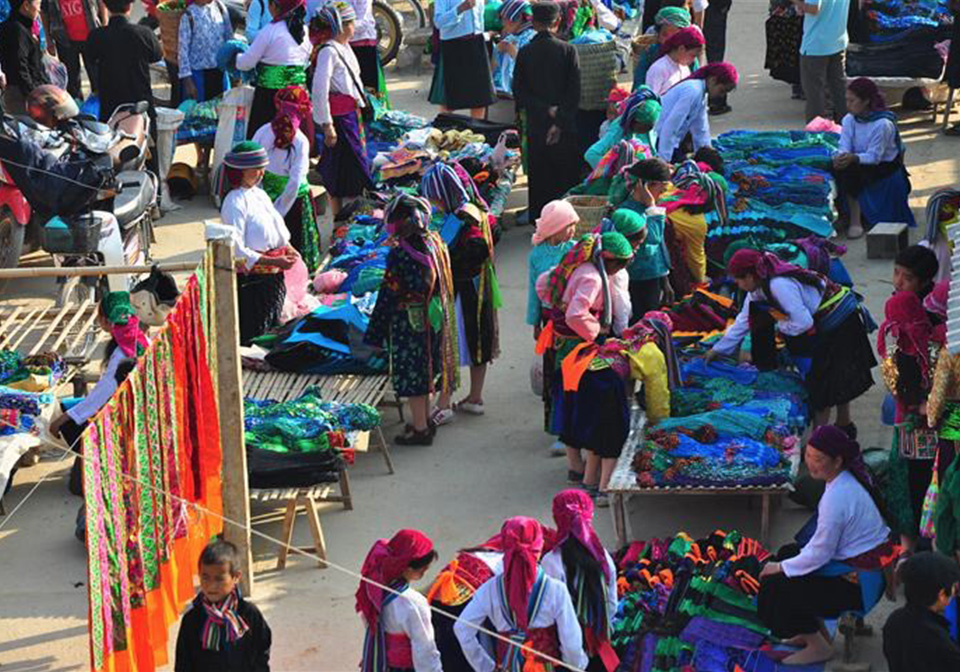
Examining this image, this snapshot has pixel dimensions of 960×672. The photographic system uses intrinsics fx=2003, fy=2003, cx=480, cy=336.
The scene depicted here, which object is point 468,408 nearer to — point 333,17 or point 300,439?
point 300,439

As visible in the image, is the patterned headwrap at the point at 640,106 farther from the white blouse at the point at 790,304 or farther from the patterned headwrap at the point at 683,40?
the white blouse at the point at 790,304

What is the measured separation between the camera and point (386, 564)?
763cm

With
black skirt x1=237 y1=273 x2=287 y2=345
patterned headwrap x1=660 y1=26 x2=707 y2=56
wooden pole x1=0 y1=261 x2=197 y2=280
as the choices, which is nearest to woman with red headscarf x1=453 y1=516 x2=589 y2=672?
wooden pole x1=0 y1=261 x2=197 y2=280

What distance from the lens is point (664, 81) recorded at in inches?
536

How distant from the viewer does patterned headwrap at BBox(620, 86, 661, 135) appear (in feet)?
41.3

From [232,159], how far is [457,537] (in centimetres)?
284

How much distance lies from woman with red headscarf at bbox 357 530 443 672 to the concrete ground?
3.19 ft

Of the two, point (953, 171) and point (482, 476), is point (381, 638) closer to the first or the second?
point (482, 476)

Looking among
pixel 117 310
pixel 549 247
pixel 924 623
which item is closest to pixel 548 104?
pixel 549 247

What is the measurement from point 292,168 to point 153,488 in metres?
4.80

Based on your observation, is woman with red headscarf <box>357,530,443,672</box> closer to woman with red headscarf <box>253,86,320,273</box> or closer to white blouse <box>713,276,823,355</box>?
white blouse <box>713,276,823,355</box>

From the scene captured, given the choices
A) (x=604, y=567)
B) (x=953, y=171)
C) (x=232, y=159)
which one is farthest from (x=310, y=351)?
(x=953, y=171)

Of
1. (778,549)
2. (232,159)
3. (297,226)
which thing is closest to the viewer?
(778,549)

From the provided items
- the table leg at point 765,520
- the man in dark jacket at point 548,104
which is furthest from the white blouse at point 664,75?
the table leg at point 765,520
